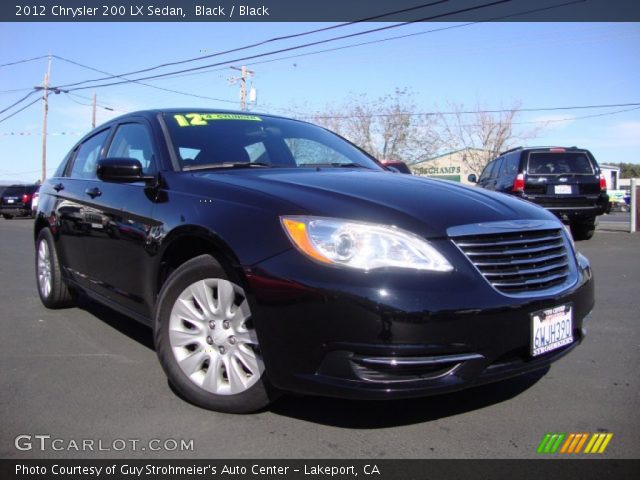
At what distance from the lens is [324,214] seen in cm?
250

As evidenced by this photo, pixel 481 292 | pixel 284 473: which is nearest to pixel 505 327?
pixel 481 292

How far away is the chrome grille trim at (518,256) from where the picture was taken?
248cm

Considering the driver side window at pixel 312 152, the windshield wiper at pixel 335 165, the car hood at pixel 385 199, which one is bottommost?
the car hood at pixel 385 199

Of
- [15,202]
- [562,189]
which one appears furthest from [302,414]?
[15,202]

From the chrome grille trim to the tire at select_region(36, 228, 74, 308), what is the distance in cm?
385

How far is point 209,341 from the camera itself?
2.89 meters

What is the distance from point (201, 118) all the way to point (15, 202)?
26759mm

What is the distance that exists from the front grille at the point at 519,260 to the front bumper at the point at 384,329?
84 millimetres

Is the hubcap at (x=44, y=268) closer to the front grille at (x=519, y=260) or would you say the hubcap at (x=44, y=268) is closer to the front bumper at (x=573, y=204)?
the front grille at (x=519, y=260)

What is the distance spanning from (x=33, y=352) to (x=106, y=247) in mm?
952

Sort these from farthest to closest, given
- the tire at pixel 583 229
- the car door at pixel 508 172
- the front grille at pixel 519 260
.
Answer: the tire at pixel 583 229, the car door at pixel 508 172, the front grille at pixel 519 260

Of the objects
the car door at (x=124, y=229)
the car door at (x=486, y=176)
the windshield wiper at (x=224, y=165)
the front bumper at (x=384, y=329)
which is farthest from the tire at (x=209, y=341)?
the car door at (x=486, y=176)

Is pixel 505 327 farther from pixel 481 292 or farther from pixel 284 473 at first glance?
pixel 284 473

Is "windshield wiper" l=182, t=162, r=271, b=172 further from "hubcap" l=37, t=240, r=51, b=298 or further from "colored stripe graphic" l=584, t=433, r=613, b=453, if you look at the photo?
"hubcap" l=37, t=240, r=51, b=298
